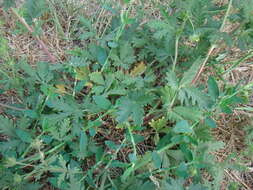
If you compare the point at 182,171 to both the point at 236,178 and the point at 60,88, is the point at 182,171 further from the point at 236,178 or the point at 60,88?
the point at 60,88

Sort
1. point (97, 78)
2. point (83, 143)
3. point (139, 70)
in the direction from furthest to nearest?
point (139, 70)
point (97, 78)
point (83, 143)

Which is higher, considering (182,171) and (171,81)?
(171,81)

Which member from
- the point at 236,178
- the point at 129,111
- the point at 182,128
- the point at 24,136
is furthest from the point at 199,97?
the point at 24,136

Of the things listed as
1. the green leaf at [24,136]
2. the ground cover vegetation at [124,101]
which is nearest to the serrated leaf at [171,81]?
the ground cover vegetation at [124,101]

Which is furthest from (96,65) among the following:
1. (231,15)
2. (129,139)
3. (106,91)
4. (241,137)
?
(241,137)

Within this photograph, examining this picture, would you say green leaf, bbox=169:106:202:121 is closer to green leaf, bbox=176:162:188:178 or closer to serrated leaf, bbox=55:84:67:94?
green leaf, bbox=176:162:188:178

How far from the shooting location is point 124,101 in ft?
4.72

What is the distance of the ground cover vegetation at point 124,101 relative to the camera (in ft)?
4.62

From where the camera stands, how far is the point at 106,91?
160cm

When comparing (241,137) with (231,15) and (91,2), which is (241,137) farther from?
(91,2)

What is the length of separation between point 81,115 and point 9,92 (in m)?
0.49

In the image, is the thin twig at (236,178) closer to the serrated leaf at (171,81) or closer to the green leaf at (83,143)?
the serrated leaf at (171,81)

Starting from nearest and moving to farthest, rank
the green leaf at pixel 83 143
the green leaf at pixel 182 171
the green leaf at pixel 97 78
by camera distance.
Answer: the green leaf at pixel 182 171 → the green leaf at pixel 83 143 → the green leaf at pixel 97 78

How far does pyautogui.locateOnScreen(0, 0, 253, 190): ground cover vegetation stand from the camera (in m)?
1.41
